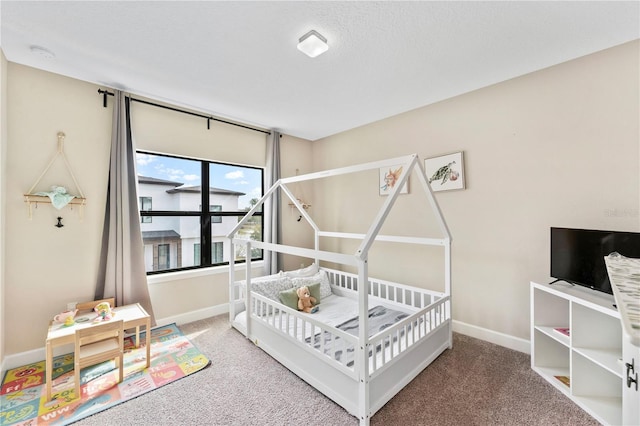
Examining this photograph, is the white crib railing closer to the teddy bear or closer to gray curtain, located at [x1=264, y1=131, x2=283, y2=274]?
the teddy bear

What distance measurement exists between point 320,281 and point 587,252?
8.07 feet

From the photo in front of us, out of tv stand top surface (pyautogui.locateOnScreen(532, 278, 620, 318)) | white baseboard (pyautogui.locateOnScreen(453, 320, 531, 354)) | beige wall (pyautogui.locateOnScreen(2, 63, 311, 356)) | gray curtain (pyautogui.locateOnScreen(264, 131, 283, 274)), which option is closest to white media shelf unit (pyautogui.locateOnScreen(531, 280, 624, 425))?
tv stand top surface (pyautogui.locateOnScreen(532, 278, 620, 318))

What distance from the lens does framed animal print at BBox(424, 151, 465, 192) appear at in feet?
9.12

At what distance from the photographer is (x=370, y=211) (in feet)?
11.9

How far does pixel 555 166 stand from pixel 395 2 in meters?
1.91

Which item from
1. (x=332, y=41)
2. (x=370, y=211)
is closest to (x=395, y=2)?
(x=332, y=41)

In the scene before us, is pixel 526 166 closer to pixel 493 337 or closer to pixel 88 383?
pixel 493 337

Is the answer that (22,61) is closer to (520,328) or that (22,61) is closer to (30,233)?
(30,233)

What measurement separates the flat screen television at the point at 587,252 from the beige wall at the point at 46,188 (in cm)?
381

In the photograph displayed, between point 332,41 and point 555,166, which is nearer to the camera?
point 332,41

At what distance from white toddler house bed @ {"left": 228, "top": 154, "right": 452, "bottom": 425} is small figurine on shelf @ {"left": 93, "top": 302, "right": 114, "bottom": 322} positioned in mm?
1090

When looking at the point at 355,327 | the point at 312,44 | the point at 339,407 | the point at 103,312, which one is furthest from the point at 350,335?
the point at 103,312

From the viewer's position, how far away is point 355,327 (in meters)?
2.45

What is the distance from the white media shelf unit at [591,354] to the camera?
167 cm
